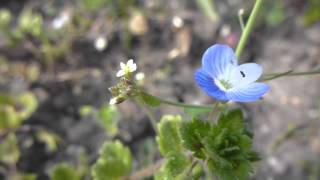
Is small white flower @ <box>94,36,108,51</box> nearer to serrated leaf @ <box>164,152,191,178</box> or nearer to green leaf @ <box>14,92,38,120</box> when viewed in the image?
green leaf @ <box>14,92,38,120</box>

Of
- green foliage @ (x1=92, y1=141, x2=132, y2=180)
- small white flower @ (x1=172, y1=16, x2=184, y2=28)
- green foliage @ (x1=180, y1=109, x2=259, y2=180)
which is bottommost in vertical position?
green foliage @ (x1=180, y1=109, x2=259, y2=180)

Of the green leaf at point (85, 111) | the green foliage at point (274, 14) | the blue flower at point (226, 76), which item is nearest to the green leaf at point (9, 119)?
the green leaf at point (85, 111)

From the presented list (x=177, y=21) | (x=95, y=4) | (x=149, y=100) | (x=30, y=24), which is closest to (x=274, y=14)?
(x=177, y=21)

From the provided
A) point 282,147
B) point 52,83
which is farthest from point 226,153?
point 52,83

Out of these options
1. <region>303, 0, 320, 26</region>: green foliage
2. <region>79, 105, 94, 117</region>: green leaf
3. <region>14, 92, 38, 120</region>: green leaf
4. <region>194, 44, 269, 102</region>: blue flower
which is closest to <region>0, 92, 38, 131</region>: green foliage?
<region>14, 92, 38, 120</region>: green leaf

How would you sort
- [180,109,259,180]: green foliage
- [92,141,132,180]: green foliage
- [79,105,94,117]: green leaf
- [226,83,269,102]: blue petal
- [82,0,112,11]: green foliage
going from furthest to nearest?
[82,0,112,11]: green foliage, [79,105,94,117]: green leaf, [92,141,132,180]: green foliage, [180,109,259,180]: green foliage, [226,83,269,102]: blue petal

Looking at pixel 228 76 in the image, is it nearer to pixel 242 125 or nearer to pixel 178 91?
pixel 242 125
